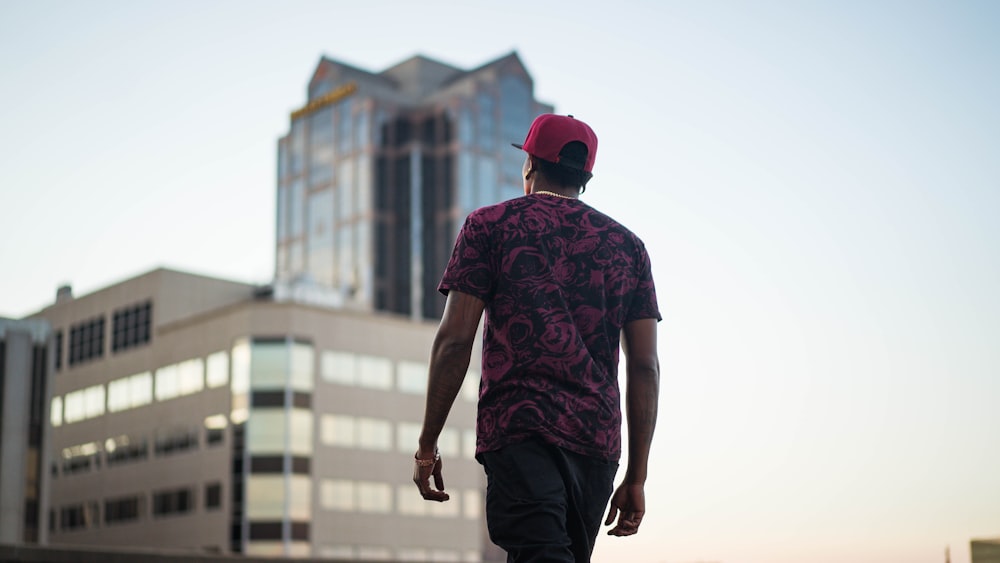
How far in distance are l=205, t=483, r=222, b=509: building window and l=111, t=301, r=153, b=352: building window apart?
1477 centimetres

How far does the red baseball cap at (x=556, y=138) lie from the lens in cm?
430

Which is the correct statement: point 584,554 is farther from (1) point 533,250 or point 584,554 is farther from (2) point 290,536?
(2) point 290,536

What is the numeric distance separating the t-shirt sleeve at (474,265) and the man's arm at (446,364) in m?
0.03

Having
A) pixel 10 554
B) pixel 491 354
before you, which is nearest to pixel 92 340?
pixel 10 554

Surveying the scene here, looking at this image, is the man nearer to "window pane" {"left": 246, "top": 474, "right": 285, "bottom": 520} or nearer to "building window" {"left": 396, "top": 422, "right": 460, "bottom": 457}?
"window pane" {"left": 246, "top": 474, "right": 285, "bottom": 520}

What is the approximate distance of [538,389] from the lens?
12.6 ft

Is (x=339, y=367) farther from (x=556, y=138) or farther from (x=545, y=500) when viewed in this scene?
(x=545, y=500)

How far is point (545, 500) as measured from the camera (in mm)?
3771

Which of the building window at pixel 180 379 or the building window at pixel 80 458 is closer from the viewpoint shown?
the building window at pixel 180 379

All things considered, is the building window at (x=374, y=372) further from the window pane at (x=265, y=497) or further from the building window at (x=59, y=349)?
the building window at (x=59, y=349)

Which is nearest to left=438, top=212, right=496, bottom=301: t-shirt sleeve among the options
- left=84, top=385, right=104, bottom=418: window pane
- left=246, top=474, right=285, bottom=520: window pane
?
left=246, top=474, right=285, bottom=520: window pane

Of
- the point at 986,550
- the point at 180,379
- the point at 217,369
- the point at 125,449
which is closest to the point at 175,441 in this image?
the point at 180,379

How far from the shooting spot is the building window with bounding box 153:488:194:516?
78688 millimetres

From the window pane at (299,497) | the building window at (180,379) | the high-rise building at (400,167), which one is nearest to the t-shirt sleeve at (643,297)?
the window pane at (299,497)
